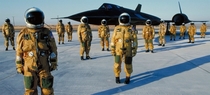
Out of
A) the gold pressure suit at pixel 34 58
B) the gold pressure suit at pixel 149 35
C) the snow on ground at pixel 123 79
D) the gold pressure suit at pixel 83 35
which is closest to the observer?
the gold pressure suit at pixel 34 58

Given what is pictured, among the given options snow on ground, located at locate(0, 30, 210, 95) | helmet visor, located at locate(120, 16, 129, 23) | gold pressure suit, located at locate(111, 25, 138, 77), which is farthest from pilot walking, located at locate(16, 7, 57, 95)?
helmet visor, located at locate(120, 16, 129, 23)

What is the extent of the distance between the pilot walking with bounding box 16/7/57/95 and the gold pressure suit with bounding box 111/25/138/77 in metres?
2.22

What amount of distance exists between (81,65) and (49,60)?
13.3 feet

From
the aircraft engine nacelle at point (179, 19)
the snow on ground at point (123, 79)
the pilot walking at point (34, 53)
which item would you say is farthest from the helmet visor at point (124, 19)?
the aircraft engine nacelle at point (179, 19)

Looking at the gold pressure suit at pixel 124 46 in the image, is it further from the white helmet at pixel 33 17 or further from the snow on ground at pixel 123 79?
the white helmet at pixel 33 17

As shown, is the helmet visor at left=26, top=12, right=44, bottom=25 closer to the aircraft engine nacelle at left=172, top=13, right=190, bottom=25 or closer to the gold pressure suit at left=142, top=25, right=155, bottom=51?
the gold pressure suit at left=142, top=25, right=155, bottom=51

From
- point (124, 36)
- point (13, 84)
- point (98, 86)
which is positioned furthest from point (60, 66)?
point (124, 36)

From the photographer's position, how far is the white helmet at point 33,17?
3.35 metres

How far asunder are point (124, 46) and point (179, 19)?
19.0 m

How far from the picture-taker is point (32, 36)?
11.0 ft

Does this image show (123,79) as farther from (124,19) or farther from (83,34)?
(83,34)

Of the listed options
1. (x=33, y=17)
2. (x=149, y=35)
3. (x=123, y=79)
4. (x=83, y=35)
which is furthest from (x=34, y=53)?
(x=149, y=35)

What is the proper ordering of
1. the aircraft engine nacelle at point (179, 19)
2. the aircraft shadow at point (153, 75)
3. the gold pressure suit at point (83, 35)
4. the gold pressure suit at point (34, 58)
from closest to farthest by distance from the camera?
1. the gold pressure suit at point (34, 58)
2. the aircraft shadow at point (153, 75)
3. the gold pressure suit at point (83, 35)
4. the aircraft engine nacelle at point (179, 19)

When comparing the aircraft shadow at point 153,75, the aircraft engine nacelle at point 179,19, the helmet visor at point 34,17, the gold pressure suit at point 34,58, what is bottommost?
the aircraft shadow at point 153,75
